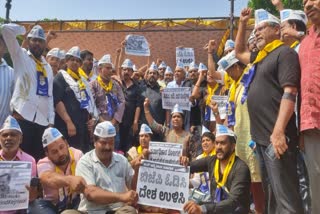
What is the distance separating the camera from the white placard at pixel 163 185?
5008 mm

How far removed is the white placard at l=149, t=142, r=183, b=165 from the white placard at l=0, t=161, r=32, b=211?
1.86 m

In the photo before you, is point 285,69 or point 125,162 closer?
point 285,69

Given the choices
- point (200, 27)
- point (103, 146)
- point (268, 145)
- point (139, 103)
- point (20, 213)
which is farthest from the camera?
point (200, 27)

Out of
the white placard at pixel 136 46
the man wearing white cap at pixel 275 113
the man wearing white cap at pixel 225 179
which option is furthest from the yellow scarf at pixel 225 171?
the white placard at pixel 136 46

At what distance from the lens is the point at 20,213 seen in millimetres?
4852

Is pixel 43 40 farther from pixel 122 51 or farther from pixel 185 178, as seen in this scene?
pixel 122 51

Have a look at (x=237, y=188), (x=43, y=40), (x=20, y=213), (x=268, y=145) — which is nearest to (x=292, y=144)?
(x=268, y=145)

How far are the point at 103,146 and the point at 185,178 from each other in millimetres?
1001

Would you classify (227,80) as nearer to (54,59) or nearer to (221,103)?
(221,103)

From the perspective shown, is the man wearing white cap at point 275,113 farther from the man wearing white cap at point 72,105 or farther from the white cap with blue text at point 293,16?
the man wearing white cap at point 72,105

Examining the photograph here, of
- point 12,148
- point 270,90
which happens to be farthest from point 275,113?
point 12,148

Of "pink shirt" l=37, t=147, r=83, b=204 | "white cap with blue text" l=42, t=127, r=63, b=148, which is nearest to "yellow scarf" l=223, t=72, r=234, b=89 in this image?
"white cap with blue text" l=42, t=127, r=63, b=148

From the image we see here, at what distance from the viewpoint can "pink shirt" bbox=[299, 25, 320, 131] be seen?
11.6 ft

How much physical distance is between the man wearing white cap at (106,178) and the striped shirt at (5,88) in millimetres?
1324
